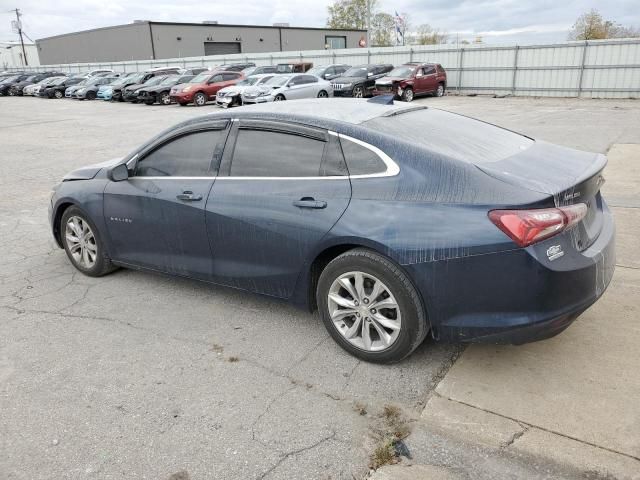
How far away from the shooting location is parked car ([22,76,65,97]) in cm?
3688

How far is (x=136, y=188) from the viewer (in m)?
4.51

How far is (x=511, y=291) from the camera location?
2910mm

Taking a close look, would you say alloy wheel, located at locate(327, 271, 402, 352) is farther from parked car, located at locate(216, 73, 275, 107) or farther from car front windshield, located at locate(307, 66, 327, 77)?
car front windshield, located at locate(307, 66, 327, 77)

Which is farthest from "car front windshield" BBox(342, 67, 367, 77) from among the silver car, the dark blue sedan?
the dark blue sedan

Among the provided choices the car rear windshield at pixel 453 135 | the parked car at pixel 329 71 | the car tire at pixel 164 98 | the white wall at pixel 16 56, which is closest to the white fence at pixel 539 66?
the parked car at pixel 329 71

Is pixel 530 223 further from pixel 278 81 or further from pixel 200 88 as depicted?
pixel 200 88

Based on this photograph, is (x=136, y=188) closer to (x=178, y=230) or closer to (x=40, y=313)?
(x=178, y=230)

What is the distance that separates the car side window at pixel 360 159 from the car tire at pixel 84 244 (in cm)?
269

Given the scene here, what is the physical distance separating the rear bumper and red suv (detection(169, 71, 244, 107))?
24.8 meters

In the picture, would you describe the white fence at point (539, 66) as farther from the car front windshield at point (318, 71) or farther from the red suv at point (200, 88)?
the red suv at point (200, 88)

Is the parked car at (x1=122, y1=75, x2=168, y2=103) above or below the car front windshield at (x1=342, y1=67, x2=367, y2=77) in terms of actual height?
below

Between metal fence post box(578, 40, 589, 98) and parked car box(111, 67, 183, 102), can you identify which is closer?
metal fence post box(578, 40, 589, 98)

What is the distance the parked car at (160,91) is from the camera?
92.1 feet

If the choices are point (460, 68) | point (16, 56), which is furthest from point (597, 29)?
point (16, 56)
